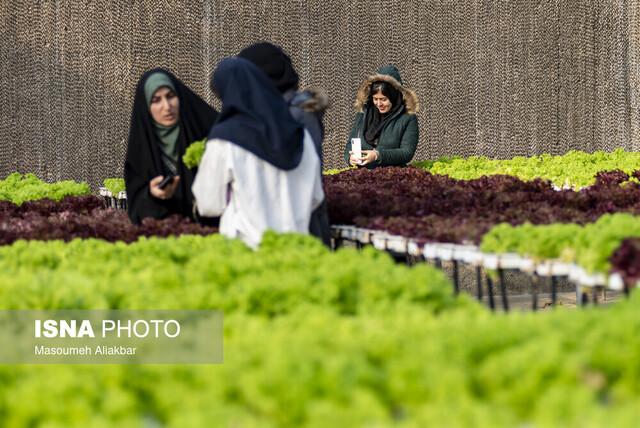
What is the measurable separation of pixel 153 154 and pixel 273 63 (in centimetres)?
92

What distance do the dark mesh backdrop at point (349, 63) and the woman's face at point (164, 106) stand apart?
647 cm

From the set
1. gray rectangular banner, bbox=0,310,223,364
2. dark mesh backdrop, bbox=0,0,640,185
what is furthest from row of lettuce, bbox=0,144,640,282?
dark mesh backdrop, bbox=0,0,640,185

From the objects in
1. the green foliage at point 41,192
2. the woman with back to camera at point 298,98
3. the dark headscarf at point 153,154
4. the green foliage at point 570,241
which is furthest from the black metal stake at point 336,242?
the green foliage at point 41,192

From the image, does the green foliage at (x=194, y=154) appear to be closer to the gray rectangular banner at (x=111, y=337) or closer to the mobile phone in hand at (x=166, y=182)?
the mobile phone in hand at (x=166, y=182)

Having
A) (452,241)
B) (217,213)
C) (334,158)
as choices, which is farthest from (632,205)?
(334,158)

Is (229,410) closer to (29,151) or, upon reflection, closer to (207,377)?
(207,377)

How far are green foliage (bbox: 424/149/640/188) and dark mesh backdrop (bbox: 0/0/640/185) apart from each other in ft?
10.1

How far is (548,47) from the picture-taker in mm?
16109

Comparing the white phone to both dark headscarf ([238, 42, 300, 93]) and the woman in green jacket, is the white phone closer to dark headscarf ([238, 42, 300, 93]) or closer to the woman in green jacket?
the woman in green jacket

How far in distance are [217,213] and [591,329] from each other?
323 cm

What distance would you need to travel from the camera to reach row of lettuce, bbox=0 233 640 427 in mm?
2637

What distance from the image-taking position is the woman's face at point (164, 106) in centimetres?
702

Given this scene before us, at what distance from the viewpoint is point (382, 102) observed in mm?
10633

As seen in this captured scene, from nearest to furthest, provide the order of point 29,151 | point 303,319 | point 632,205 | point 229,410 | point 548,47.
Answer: point 229,410, point 303,319, point 632,205, point 29,151, point 548,47
